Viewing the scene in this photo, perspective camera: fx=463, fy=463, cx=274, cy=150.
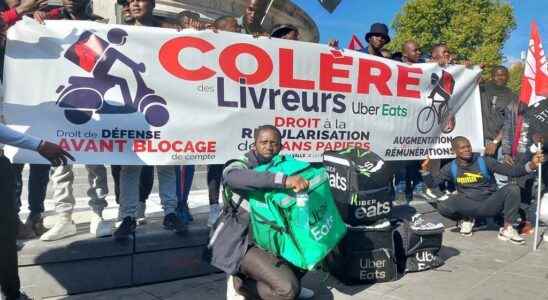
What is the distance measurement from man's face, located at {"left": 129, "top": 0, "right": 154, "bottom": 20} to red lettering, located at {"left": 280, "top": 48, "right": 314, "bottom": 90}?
1.38 m

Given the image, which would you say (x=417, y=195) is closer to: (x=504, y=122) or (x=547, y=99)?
(x=504, y=122)

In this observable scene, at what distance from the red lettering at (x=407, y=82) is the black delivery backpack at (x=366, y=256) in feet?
7.38

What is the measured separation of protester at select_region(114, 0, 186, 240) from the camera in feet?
13.0

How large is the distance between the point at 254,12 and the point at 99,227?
3002 mm

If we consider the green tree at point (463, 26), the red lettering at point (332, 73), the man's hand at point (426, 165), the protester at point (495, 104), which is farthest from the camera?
the green tree at point (463, 26)

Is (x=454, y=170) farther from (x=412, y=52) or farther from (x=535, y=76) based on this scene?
(x=412, y=52)

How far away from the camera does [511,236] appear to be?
532cm

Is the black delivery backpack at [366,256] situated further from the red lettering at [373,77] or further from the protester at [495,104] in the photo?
the protester at [495,104]

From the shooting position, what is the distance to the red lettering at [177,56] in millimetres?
4203

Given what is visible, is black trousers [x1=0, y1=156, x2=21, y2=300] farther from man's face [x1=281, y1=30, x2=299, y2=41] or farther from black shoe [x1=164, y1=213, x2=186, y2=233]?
man's face [x1=281, y1=30, x2=299, y2=41]

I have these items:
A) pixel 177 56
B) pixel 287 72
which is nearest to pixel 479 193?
pixel 287 72

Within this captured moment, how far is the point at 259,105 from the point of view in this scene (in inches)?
182

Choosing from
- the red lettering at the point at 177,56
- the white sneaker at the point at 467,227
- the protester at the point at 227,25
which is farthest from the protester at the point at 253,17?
the white sneaker at the point at 467,227

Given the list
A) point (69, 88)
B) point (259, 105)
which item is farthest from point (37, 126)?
point (259, 105)
